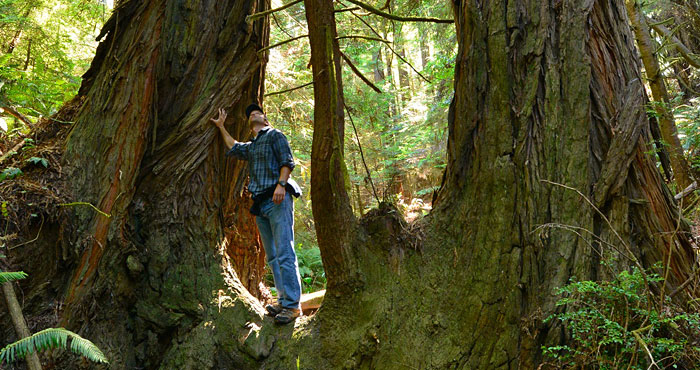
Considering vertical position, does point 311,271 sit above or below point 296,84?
below

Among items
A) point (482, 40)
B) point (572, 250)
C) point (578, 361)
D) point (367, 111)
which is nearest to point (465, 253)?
point (572, 250)

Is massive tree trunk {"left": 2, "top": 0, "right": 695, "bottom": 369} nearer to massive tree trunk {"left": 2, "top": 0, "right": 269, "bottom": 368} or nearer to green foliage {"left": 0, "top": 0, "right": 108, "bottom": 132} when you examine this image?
massive tree trunk {"left": 2, "top": 0, "right": 269, "bottom": 368}

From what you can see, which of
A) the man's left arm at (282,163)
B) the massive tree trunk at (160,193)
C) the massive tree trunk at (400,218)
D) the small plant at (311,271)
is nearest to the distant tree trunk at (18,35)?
the massive tree trunk at (160,193)

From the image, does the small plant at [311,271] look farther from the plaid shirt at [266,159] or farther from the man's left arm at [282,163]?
the man's left arm at [282,163]

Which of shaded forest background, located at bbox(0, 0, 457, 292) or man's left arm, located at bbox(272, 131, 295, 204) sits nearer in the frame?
man's left arm, located at bbox(272, 131, 295, 204)

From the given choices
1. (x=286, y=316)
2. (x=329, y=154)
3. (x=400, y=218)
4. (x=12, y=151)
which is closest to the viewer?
(x=329, y=154)

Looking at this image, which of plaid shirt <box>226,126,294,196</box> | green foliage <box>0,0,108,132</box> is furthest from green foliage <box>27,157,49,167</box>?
green foliage <box>0,0,108,132</box>

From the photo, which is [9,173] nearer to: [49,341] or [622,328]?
[49,341]

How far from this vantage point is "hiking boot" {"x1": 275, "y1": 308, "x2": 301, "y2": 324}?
3961 millimetres

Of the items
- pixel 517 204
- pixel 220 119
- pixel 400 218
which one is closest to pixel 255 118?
pixel 220 119

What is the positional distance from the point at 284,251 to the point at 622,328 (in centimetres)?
269

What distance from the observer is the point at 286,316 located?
3982 millimetres

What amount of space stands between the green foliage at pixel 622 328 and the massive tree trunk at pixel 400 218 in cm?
20

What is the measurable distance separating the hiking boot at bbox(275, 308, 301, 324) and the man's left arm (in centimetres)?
96
